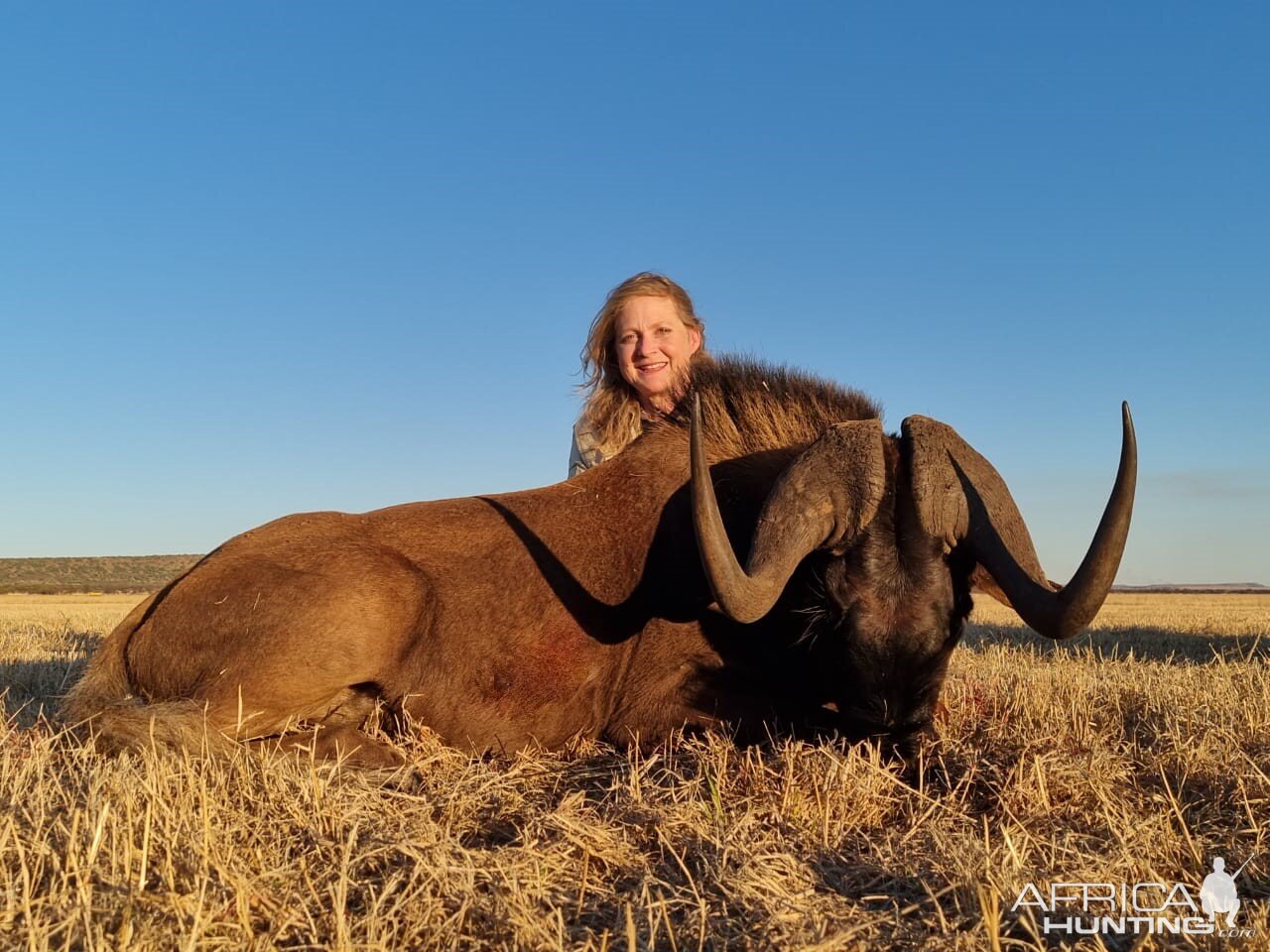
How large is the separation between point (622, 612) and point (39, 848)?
8.69 ft

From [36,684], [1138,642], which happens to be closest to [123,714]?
[36,684]

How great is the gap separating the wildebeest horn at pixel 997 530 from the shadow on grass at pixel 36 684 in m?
4.62

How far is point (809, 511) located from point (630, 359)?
356 cm

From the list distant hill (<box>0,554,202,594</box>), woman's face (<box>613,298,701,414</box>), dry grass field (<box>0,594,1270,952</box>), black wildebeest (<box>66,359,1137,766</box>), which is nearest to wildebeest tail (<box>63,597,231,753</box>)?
black wildebeest (<box>66,359,1137,766</box>)

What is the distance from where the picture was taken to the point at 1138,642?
1170cm

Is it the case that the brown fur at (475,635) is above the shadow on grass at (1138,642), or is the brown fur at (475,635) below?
above

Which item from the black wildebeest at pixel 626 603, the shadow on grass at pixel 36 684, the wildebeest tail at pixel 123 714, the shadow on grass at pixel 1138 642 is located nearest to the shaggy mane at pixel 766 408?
the black wildebeest at pixel 626 603

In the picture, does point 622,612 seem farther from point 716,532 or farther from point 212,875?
point 212,875

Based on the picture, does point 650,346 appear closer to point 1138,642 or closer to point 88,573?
point 1138,642

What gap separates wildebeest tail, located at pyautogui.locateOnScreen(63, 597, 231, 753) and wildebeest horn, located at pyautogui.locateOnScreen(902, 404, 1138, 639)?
315 centimetres

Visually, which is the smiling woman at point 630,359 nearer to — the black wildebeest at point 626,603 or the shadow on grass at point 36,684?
the black wildebeest at point 626,603

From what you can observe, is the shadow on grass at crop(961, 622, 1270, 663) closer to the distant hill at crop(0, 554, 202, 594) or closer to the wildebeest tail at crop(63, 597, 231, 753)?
the wildebeest tail at crop(63, 597, 231, 753)

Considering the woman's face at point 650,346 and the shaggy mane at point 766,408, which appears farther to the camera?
the woman's face at point 650,346

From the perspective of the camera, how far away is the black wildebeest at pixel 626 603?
3816 mm
